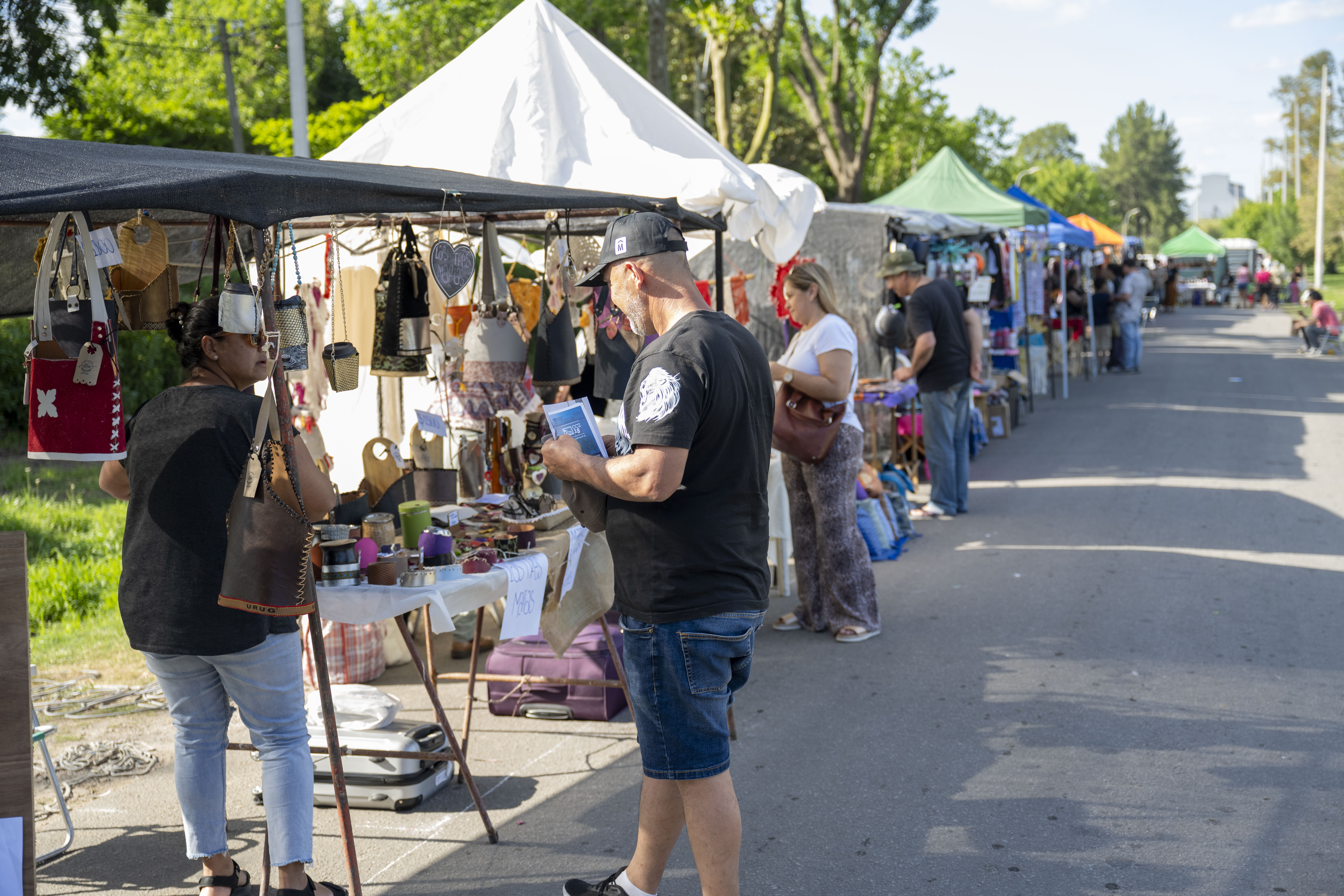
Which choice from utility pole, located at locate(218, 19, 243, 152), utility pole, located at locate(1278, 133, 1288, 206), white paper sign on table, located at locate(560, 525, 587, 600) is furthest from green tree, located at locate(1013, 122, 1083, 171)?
white paper sign on table, located at locate(560, 525, 587, 600)

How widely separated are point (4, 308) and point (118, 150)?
4.08 feet

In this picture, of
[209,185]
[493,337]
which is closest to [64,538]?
[493,337]

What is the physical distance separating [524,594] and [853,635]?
2.60 meters

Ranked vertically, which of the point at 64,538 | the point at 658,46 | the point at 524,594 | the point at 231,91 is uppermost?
the point at 231,91

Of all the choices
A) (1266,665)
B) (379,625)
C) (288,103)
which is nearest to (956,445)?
(1266,665)

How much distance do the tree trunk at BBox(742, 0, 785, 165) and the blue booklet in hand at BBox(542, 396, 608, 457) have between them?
50.7ft

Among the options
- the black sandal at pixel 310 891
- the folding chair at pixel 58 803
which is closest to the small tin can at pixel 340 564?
the black sandal at pixel 310 891

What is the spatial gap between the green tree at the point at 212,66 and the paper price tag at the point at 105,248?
29.5 m

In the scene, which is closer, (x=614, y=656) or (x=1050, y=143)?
(x=614, y=656)

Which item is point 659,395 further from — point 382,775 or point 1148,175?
point 1148,175

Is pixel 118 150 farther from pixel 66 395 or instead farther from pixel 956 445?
pixel 956 445

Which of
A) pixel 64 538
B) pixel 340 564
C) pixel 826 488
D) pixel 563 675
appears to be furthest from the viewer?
pixel 64 538

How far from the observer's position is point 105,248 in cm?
318

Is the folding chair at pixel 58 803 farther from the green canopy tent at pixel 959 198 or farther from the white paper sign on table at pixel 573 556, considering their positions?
the green canopy tent at pixel 959 198
